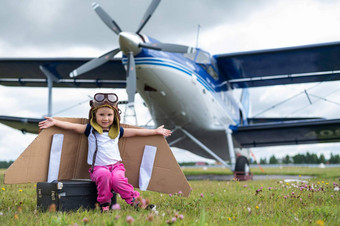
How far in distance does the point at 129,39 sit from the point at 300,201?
6.05 m

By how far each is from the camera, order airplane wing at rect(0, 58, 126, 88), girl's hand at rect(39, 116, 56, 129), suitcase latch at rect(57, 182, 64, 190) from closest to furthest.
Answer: suitcase latch at rect(57, 182, 64, 190), girl's hand at rect(39, 116, 56, 129), airplane wing at rect(0, 58, 126, 88)

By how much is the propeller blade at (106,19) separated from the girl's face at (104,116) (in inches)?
236

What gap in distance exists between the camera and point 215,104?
35.4ft

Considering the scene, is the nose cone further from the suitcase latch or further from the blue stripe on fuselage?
the suitcase latch

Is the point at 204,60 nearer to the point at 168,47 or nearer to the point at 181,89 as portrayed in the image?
the point at 181,89

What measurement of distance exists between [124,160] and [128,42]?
5.19 meters

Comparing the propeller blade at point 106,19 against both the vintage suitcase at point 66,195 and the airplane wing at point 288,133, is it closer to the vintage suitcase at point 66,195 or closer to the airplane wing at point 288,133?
the airplane wing at point 288,133

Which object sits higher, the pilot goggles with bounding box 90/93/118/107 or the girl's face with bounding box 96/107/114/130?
the pilot goggles with bounding box 90/93/118/107

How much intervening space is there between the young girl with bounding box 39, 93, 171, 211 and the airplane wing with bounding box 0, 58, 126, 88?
8.80 m

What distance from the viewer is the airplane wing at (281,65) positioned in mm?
10625

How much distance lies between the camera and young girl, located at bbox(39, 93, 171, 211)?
2928 mm

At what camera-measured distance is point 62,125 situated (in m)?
3.11

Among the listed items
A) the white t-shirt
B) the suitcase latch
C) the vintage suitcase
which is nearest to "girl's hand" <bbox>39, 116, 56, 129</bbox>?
the white t-shirt

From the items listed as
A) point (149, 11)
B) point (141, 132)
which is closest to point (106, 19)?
point (149, 11)
